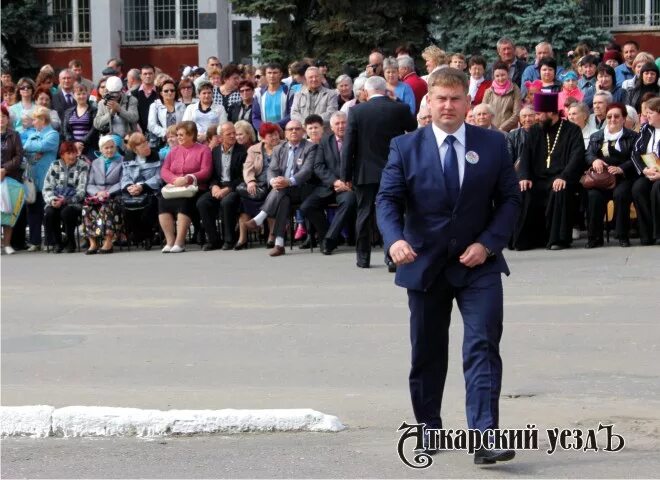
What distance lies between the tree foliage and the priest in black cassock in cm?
1174

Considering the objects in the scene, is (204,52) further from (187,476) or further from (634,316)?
(187,476)

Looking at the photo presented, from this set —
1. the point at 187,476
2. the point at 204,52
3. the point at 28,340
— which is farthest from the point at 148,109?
the point at 204,52

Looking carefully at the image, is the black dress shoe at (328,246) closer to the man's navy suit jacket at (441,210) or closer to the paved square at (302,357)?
the paved square at (302,357)

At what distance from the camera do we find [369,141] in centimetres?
1498

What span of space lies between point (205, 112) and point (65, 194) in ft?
7.58

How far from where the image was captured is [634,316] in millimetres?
11617

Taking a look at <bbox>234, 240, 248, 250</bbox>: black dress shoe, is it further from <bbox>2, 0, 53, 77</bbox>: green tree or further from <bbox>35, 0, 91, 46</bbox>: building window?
<bbox>35, 0, 91, 46</bbox>: building window

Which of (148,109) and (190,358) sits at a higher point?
(148,109)

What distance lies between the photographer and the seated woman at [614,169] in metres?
16.2

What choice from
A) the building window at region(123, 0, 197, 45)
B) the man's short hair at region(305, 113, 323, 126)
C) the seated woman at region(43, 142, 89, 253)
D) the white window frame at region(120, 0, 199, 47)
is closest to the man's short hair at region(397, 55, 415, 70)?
the man's short hair at region(305, 113, 323, 126)

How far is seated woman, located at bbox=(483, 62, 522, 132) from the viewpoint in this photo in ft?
59.2

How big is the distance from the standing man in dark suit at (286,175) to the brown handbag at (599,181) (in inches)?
132

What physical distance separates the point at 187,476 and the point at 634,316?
564cm

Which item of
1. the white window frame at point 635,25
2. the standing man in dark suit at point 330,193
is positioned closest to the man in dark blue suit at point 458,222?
the standing man in dark suit at point 330,193
